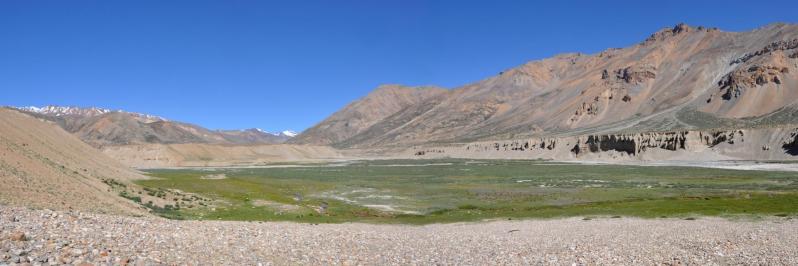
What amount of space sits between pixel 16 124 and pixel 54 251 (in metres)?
48.8

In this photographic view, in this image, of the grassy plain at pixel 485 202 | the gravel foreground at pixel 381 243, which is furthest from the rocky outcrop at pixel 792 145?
the gravel foreground at pixel 381 243

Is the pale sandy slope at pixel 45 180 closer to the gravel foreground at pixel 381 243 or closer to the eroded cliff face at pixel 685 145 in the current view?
the gravel foreground at pixel 381 243

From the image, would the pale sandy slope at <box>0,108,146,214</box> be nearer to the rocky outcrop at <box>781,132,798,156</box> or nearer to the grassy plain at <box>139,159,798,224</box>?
the grassy plain at <box>139,159,798,224</box>

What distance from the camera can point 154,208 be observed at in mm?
38406

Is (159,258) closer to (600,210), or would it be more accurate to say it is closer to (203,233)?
(203,233)

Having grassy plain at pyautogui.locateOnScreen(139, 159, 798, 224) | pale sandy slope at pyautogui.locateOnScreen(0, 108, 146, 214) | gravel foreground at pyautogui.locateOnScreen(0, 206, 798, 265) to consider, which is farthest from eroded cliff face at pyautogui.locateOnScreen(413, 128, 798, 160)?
pale sandy slope at pyautogui.locateOnScreen(0, 108, 146, 214)

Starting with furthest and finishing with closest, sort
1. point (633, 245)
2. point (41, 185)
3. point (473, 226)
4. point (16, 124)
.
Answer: point (16, 124) → point (473, 226) → point (41, 185) → point (633, 245)

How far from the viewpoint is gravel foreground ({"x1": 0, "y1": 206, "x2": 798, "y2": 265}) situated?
1639cm

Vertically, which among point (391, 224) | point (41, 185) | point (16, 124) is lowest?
point (391, 224)

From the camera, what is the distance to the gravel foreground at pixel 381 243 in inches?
645

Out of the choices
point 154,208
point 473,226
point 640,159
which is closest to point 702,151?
point 640,159

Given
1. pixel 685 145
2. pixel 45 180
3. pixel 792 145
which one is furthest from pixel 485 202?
pixel 685 145

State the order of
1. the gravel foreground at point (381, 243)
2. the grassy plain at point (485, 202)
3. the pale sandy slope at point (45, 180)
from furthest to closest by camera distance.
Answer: the grassy plain at point (485, 202) → the pale sandy slope at point (45, 180) → the gravel foreground at point (381, 243)

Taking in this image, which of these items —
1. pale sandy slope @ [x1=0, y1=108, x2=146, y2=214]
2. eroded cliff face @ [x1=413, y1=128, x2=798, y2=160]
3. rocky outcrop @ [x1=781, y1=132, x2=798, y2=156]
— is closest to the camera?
pale sandy slope @ [x1=0, y1=108, x2=146, y2=214]
